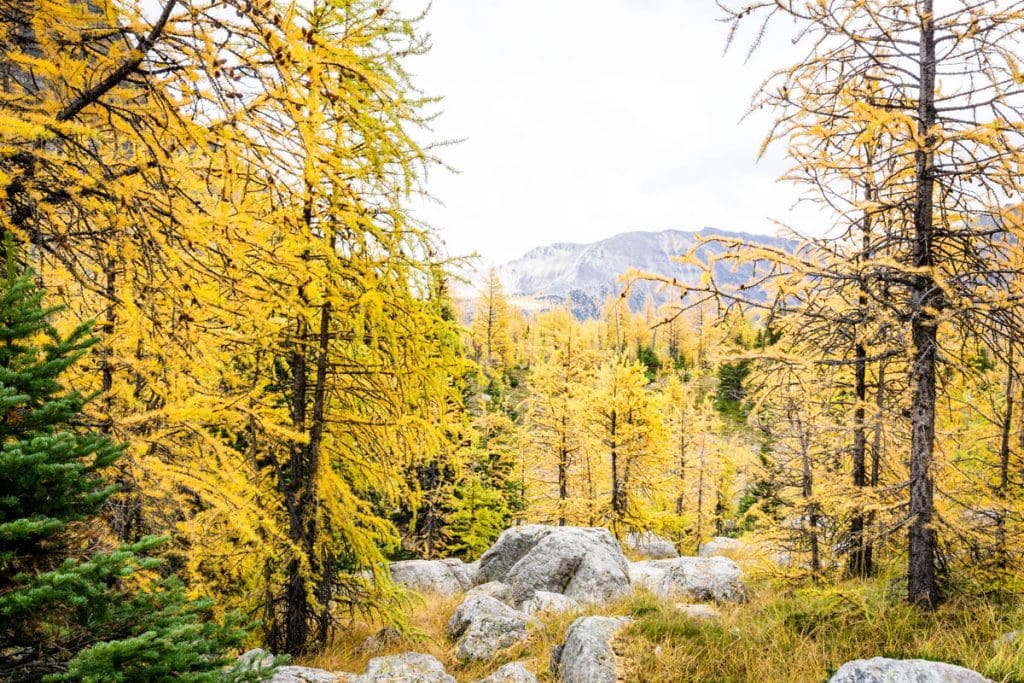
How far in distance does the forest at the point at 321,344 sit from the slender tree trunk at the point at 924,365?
0.11ft

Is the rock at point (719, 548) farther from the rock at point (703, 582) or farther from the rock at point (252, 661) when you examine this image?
the rock at point (252, 661)

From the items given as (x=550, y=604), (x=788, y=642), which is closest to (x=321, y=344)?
(x=550, y=604)

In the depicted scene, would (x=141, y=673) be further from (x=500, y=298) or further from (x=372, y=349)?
(x=500, y=298)

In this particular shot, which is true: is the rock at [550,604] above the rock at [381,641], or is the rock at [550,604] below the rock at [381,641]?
above

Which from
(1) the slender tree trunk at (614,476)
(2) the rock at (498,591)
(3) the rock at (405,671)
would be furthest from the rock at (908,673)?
(1) the slender tree trunk at (614,476)

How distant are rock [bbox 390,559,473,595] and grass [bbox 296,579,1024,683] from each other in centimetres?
557

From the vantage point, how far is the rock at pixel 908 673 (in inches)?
138

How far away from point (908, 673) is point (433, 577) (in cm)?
1087

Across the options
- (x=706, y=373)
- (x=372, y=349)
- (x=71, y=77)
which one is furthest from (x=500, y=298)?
(x=71, y=77)

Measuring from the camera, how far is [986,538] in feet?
17.5

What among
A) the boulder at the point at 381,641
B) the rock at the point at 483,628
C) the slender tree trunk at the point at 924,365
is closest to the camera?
the slender tree trunk at the point at 924,365

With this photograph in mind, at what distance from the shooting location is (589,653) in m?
5.17

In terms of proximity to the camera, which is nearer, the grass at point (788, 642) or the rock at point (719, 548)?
the grass at point (788, 642)

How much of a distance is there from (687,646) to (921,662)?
2178 millimetres
